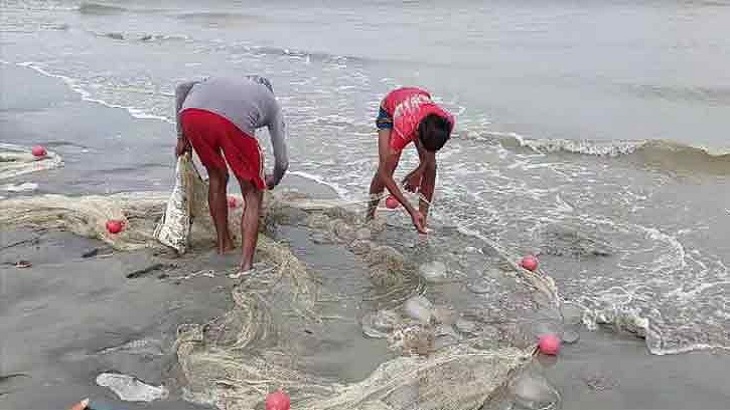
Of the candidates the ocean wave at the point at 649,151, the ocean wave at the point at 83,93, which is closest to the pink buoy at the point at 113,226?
the ocean wave at the point at 83,93

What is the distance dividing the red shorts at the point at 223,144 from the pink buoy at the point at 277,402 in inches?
74.1

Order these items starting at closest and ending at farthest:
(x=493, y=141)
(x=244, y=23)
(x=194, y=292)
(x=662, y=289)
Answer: (x=194, y=292) → (x=662, y=289) → (x=493, y=141) → (x=244, y=23)

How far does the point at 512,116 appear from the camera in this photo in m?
11.2

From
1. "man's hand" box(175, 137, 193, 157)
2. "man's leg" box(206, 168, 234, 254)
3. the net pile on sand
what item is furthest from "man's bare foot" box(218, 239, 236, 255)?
the net pile on sand

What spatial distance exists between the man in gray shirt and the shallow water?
1.62 m

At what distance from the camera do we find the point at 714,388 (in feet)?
13.3

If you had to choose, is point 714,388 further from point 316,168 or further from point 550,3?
point 550,3

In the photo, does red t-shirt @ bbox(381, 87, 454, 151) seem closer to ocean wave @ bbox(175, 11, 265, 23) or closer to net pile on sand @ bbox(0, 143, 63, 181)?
net pile on sand @ bbox(0, 143, 63, 181)

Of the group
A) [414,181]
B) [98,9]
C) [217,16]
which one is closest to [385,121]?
[414,181]

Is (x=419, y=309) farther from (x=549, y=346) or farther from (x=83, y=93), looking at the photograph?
(x=83, y=93)

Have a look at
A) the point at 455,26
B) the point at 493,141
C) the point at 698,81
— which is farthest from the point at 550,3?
the point at 493,141

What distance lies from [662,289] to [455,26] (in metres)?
17.3

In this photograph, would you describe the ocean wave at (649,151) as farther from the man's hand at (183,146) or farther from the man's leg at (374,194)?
the man's hand at (183,146)

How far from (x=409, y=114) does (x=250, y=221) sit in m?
1.42
